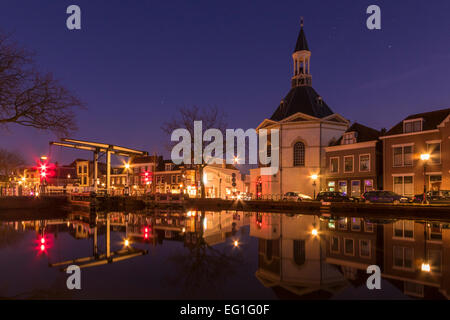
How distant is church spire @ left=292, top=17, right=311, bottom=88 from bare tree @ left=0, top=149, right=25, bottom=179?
218ft

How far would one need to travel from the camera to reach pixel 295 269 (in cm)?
812

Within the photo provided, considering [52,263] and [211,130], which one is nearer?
[52,263]

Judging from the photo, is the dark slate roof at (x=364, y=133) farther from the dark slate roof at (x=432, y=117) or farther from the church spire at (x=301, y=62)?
the church spire at (x=301, y=62)

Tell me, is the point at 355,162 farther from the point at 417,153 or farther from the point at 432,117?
the point at 432,117

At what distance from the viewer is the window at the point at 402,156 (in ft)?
Result: 110

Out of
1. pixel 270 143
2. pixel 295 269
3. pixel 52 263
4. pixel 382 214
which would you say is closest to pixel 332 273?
pixel 295 269

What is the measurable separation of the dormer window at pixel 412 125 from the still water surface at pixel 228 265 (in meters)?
22.9

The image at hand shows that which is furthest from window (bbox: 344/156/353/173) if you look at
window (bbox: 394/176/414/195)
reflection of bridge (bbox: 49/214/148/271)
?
reflection of bridge (bbox: 49/214/148/271)

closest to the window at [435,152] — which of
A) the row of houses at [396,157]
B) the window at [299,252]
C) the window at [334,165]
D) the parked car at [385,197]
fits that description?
the row of houses at [396,157]

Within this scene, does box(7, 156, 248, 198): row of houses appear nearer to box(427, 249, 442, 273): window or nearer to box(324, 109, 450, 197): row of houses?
box(324, 109, 450, 197): row of houses

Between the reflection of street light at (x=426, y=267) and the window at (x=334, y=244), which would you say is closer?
the reflection of street light at (x=426, y=267)

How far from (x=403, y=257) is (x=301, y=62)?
147 ft

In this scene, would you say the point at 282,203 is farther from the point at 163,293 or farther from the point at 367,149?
the point at 163,293

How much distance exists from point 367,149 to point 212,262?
33.7 metres
